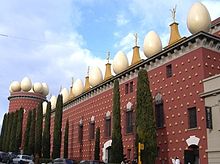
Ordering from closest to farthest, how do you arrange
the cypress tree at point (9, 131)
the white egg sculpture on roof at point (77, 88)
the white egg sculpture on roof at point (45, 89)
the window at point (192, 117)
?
the window at point (192, 117) < the white egg sculpture on roof at point (77, 88) < the cypress tree at point (9, 131) < the white egg sculpture on roof at point (45, 89)

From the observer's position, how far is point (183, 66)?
27.2m

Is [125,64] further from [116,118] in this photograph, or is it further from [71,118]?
[71,118]

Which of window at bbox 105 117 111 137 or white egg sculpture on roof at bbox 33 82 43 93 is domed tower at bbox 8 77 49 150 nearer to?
white egg sculpture on roof at bbox 33 82 43 93

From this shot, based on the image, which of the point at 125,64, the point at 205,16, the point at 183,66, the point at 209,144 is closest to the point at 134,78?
the point at 125,64

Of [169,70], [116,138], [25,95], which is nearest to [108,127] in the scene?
[116,138]

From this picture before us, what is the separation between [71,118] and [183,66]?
79.3 ft

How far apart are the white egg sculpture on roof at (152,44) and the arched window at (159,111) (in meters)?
4.40

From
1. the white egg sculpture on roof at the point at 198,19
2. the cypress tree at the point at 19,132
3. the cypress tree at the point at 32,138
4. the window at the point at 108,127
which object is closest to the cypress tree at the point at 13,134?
the cypress tree at the point at 19,132

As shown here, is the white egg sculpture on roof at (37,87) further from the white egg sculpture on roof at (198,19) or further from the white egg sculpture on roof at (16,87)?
the white egg sculpture on roof at (198,19)

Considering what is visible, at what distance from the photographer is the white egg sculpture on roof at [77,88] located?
49.0 metres

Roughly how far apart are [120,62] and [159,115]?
31.1 feet

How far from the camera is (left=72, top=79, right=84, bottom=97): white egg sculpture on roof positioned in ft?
161

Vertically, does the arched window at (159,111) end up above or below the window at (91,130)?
above

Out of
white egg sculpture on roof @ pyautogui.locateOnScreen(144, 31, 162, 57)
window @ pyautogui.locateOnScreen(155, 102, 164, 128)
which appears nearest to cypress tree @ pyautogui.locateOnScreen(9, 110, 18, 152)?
white egg sculpture on roof @ pyautogui.locateOnScreen(144, 31, 162, 57)
